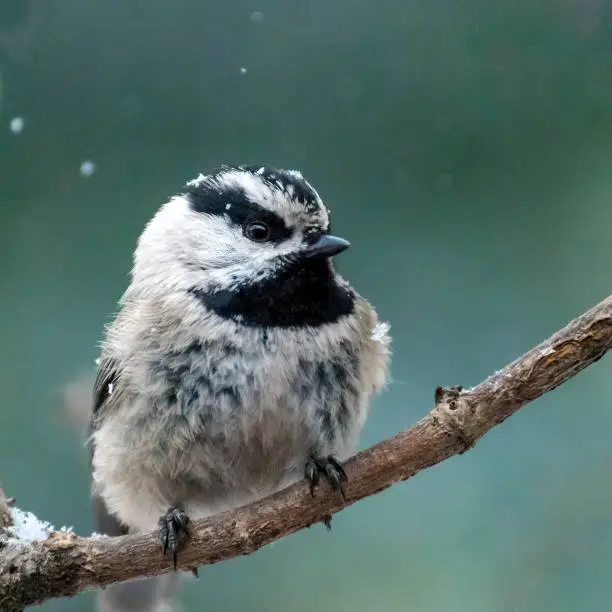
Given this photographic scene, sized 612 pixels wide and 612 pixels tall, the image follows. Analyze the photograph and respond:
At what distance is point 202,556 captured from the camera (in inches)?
50.8

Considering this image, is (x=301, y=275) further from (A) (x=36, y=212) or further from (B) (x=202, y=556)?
(A) (x=36, y=212)

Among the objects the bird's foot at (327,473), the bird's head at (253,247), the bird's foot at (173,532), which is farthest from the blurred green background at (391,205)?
the bird's foot at (173,532)

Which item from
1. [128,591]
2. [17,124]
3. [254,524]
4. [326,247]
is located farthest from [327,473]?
[17,124]

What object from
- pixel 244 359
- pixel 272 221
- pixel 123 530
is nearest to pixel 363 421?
pixel 244 359

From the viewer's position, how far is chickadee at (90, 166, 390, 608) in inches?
52.2

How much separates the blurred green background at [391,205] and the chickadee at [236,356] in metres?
0.48

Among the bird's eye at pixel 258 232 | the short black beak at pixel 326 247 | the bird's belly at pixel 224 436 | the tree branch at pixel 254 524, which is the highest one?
the bird's eye at pixel 258 232

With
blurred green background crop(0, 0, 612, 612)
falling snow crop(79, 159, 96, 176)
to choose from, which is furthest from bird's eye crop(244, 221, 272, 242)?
falling snow crop(79, 159, 96, 176)

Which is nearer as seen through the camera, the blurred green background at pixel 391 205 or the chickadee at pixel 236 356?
the chickadee at pixel 236 356

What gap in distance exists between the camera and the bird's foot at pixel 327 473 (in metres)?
1.27

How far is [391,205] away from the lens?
1945 millimetres

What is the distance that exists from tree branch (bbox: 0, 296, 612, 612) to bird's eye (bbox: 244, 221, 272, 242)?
41 centimetres

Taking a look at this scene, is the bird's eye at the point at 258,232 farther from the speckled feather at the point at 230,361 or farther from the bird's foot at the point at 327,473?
the bird's foot at the point at 327,473

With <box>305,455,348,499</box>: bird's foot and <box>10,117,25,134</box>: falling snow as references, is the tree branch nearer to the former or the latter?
<box>305,455,348,499</box>: bird's foot
